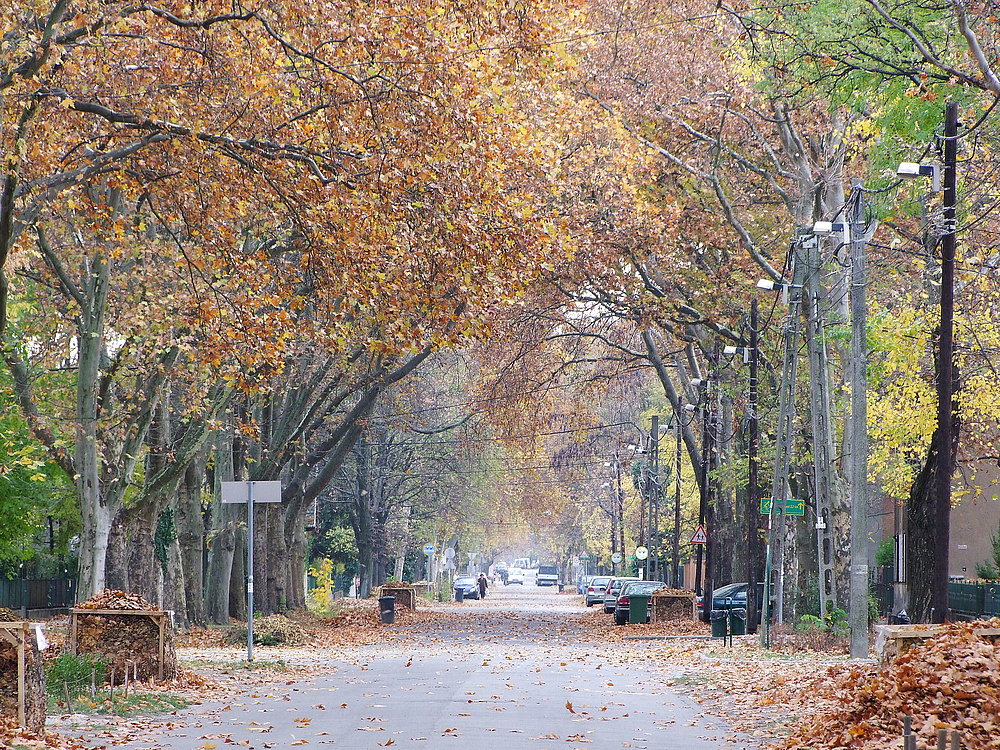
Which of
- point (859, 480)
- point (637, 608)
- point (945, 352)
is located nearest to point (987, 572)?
point (637, 608)

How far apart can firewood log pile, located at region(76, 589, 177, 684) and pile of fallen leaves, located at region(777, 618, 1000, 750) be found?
8.48 metres

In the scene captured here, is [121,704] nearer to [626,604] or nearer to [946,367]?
[946,367]

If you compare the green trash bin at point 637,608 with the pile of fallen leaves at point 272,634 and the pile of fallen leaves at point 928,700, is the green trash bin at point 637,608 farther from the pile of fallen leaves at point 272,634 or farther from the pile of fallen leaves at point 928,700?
the pile of fallen leaves at point 928,700

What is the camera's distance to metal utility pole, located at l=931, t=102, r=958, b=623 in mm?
18109

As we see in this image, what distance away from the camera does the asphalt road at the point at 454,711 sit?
41.3 feet

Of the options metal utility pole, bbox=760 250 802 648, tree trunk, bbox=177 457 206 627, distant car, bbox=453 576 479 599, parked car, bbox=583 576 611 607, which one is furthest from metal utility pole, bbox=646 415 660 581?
tree trunk, bbox=177 457 206 627

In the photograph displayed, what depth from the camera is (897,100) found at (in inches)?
701

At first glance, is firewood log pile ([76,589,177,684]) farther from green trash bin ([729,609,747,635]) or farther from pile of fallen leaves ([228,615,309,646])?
green trash bin ([729,609,747,635])

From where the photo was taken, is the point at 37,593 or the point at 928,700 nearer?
the point at 928,700

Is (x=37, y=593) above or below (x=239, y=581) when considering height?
below

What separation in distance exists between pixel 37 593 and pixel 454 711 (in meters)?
33.1

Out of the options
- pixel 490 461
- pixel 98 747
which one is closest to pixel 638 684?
pixel 98 747

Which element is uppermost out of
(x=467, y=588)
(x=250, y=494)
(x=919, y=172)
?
(x=919, y=172)

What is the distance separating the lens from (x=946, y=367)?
18.2 meters
